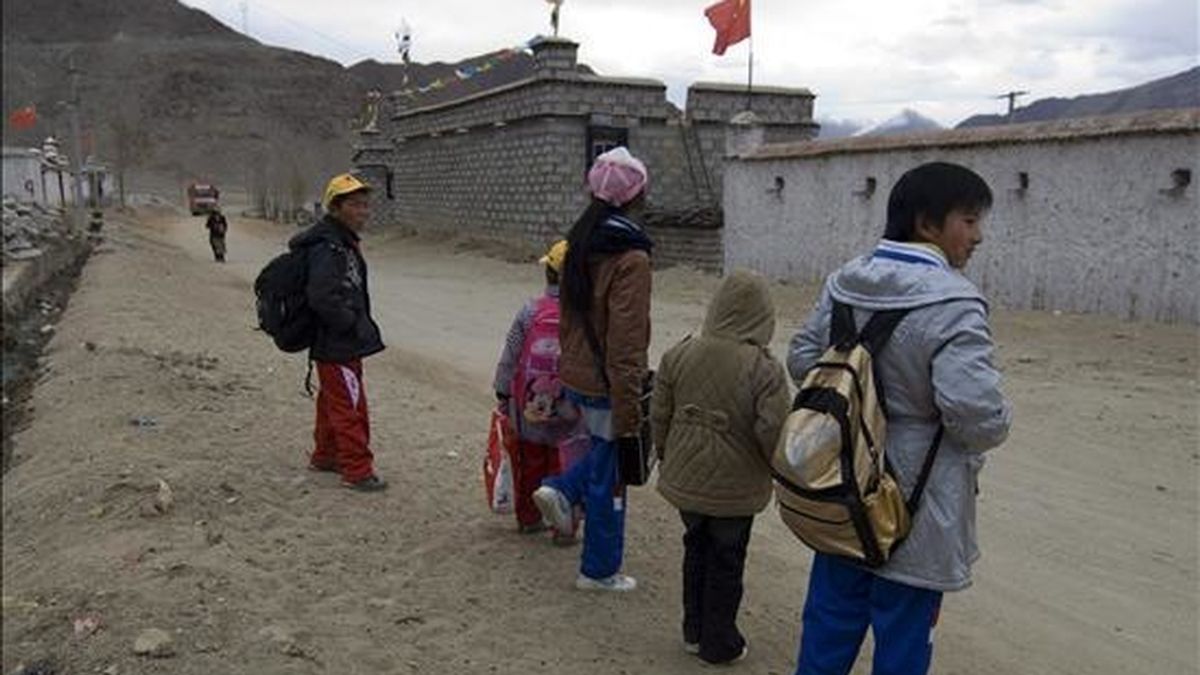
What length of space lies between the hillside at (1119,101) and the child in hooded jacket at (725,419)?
28131 mm

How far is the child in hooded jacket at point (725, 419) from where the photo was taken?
3287mm

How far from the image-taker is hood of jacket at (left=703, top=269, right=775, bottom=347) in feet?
10.8

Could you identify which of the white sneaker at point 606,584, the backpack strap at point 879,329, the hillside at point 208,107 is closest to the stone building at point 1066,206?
the white sneaker at point 606,584

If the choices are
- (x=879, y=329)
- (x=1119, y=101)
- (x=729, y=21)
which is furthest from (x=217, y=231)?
(x=1119, y=101)

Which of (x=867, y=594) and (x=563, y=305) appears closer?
(x=867, y=594)

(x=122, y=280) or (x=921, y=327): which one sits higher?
(x=921, y=327)

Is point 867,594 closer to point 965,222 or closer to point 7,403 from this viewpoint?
point 965,222

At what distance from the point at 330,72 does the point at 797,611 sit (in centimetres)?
12451

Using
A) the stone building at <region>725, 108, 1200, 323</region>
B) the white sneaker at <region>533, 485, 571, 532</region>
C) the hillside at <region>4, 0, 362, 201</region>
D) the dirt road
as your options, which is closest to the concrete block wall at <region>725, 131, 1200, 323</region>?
the stone building at <region>725, 108, 1200, 323</region>

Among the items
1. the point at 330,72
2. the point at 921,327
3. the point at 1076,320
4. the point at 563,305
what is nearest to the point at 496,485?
the point at 563,305

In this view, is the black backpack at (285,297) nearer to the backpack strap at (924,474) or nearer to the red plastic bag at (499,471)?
the red plastic bag at (499,471)

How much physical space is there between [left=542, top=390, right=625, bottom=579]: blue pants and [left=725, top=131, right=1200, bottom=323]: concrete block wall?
8.95m

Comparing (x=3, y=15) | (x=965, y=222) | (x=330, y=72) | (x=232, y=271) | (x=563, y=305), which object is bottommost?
(x=232, y=271)

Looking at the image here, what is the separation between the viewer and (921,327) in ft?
8.15
